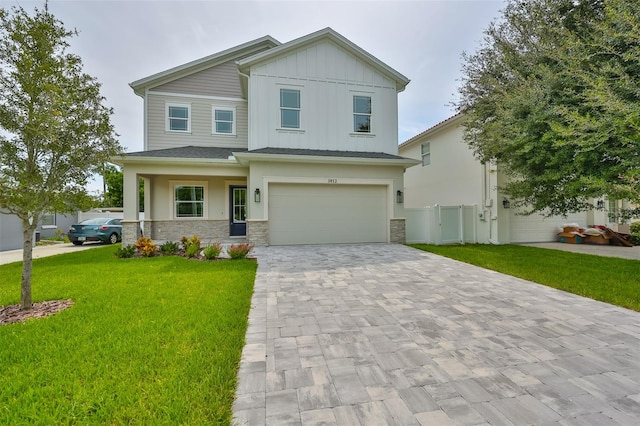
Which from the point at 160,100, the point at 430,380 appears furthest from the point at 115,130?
the point at 160,100

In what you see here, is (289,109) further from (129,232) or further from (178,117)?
(129,232)

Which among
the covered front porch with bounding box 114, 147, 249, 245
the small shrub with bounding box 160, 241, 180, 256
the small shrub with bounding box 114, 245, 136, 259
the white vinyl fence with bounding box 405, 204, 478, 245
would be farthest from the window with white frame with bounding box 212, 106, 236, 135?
the white vinyl fence with bounding box 405, 204, 478, 245

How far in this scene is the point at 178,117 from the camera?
42.8ft

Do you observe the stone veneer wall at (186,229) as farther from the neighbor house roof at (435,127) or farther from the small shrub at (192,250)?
the neighbor house roof at (435,127)

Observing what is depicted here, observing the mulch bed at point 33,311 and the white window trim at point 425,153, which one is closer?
the mulch bed at point 33,311

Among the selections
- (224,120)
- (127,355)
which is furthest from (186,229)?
(127,355)

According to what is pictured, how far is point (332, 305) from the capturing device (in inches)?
176

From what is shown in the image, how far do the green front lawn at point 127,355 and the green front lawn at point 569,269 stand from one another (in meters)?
5.82

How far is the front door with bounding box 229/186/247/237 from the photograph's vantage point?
12914 mm

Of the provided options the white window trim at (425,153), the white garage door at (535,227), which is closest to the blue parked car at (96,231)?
→ the white window trim at (425,153)

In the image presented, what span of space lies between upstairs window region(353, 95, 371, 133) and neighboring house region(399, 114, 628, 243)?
11.0 feet

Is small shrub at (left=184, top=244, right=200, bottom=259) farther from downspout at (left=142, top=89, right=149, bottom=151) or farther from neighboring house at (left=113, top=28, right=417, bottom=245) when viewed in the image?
downspout at (left=142, top=89, right=149, bottom=151)

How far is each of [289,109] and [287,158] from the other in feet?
7.73

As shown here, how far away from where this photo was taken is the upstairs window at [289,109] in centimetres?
1115
